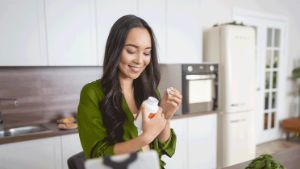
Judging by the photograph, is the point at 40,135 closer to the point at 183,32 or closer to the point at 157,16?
the point at 157,16

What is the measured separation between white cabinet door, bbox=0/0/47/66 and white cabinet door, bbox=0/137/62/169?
67cm

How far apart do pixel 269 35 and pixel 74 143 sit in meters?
3.60

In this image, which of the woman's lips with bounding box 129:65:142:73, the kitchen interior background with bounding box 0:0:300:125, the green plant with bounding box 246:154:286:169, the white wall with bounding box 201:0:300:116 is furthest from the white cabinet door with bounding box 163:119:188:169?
the woman's lips with bounding box 129:65:142:73

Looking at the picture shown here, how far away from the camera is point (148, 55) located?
81 centimetres

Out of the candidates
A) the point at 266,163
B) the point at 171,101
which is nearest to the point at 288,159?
the point at 266,163

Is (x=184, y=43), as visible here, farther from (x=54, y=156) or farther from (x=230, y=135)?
(x=54, y=156)

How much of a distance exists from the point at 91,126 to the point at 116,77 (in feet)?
0.66

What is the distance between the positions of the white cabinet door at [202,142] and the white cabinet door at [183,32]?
0.73 meters

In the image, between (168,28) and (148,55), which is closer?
(148,55)

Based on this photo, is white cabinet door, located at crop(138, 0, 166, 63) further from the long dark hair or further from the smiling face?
the smiling face

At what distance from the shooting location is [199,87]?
8.46 feet

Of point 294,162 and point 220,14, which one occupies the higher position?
point 220,14

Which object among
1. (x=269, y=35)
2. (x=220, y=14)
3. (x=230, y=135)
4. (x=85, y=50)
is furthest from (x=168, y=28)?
(x=269, y=35)

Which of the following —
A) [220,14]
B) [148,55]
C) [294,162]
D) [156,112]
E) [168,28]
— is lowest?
[294,162]
